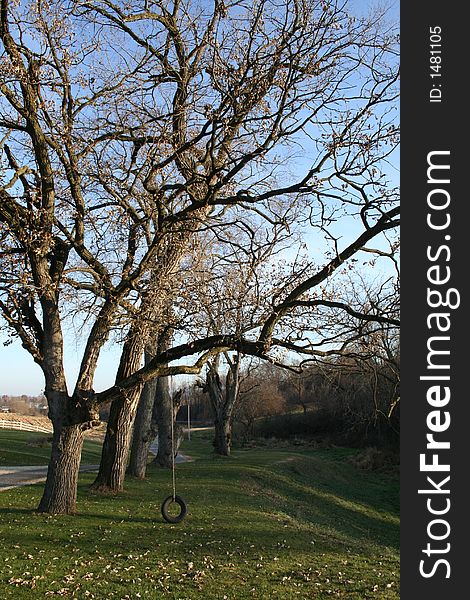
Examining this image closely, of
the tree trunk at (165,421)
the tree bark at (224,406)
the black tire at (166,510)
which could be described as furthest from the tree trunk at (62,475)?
the tree bark at (224,406)

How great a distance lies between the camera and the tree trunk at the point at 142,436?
18.6 meters

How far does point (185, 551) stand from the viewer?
9.55 m

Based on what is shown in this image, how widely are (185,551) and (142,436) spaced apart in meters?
9.43

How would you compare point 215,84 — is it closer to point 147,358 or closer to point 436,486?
point 436,486

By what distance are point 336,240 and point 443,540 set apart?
5545mm

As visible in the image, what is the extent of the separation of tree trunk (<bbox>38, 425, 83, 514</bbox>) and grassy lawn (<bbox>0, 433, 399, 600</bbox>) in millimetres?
303

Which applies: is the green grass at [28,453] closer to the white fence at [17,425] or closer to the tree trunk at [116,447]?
the tree trunk at [116,447]

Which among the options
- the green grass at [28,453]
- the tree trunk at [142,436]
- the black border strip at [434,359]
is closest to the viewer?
the black border strip at [434,359]

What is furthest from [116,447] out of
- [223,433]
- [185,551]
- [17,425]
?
[17,425]

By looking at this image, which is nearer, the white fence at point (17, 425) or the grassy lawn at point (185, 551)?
the grassy lawn at point (185, 551)

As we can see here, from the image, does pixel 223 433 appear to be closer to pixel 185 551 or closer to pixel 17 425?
pixel 17 425

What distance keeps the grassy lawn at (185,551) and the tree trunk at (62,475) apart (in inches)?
11.9

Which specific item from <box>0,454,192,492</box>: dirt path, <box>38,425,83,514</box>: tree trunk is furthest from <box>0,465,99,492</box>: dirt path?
<box>38,425,83,514</box>: tree trunk

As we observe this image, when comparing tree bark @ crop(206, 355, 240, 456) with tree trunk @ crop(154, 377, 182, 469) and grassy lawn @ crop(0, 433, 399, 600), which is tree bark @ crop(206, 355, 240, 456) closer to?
tree trunk @ crop(154, 377, 182, 469)
